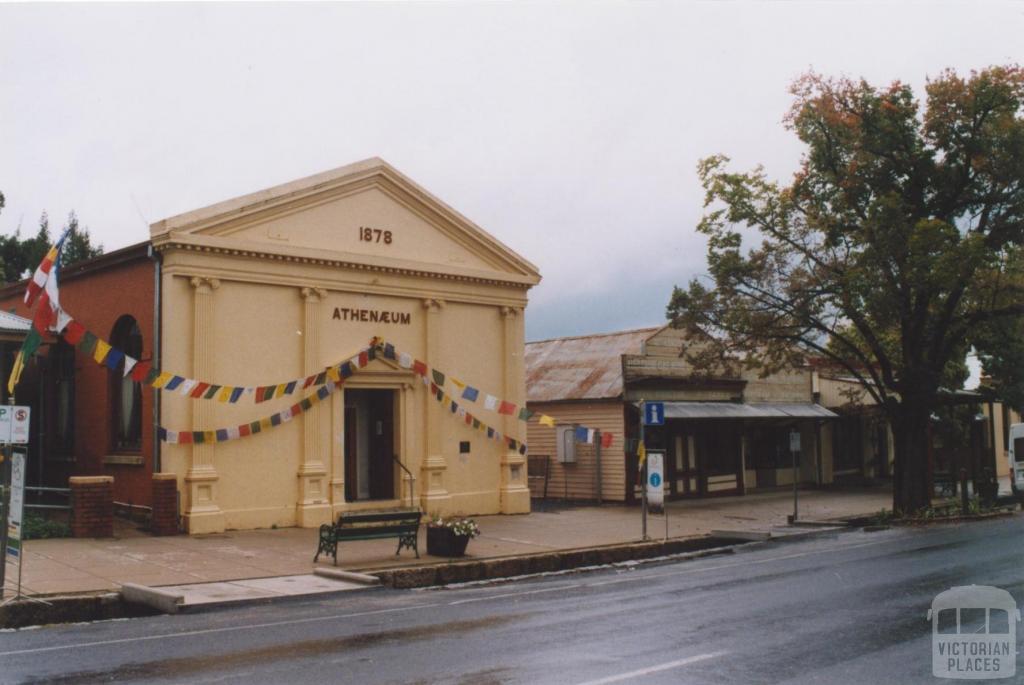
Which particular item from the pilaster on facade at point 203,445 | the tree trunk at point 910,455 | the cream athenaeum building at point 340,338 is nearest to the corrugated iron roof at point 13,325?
the cream athenaeum building at point 340,338

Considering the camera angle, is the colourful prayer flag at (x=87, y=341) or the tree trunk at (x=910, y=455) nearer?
the colourful prayer flag at (x=87, y=341)

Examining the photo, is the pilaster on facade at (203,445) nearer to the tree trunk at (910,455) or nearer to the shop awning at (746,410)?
the shop awning at (746,410)

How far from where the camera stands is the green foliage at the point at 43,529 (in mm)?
16969

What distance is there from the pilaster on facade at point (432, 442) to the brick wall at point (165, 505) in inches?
223

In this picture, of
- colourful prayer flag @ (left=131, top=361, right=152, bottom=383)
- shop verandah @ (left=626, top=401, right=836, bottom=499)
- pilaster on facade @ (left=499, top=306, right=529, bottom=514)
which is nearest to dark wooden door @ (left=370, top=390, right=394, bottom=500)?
pilaster on facade @ (left=499, top=306, right=529, bottom=514)

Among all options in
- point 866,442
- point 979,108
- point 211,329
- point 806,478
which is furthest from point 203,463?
point 866,442

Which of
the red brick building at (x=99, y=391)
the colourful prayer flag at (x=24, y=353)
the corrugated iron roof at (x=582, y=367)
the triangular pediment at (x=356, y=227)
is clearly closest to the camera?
the colourful prayer flag at (x=24, y=353)

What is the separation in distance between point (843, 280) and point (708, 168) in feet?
14.1

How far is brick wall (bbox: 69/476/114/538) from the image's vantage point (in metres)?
17.3

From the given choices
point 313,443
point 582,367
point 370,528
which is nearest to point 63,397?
point 313,443

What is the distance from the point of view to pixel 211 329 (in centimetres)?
1925

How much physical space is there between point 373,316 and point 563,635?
12876 millimetres

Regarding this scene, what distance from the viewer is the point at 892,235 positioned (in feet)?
73.8

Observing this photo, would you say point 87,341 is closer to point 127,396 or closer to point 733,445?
point 127,396
